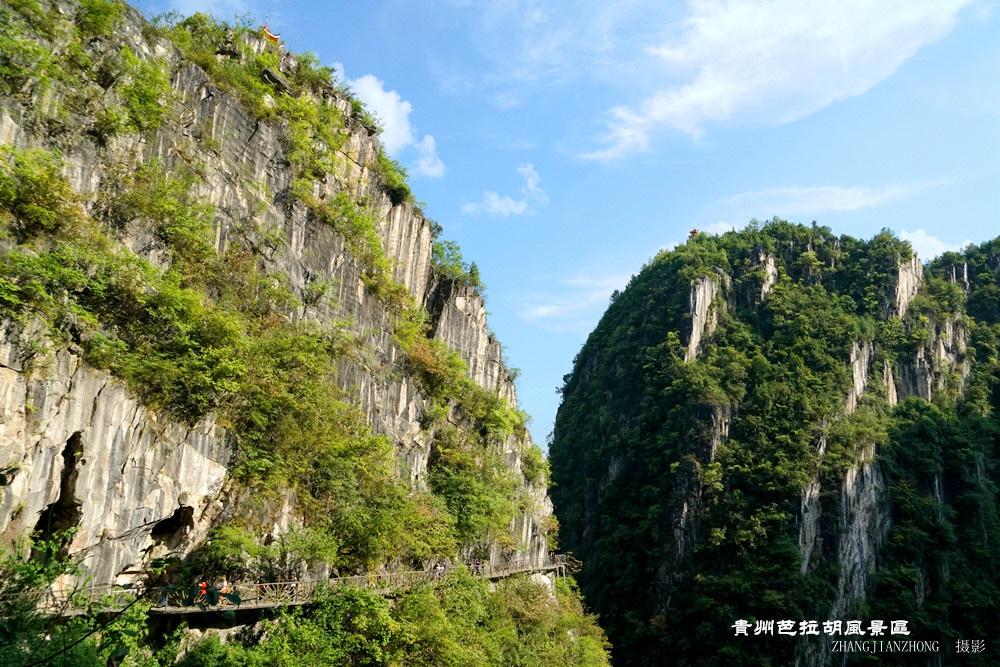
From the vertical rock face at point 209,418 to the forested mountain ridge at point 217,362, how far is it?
59mm

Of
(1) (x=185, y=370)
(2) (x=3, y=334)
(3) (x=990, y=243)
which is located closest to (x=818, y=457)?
(3) (x=990, y=243)

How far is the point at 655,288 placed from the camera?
68.7 m

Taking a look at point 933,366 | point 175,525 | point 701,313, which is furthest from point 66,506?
point 933,366

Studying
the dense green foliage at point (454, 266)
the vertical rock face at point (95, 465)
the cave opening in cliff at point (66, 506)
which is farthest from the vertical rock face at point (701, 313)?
the cave opening in cliff at point (66, 506)

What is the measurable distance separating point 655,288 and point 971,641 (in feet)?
124

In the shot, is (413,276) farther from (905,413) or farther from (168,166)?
(905,413)

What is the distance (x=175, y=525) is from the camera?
1395cm

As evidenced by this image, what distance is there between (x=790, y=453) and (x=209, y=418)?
46110mm

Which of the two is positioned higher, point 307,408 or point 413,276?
point 413,276

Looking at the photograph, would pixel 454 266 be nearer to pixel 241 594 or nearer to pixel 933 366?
pixel 241 594

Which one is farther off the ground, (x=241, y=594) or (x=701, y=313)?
(x=701, y=313)

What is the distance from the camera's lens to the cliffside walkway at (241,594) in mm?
10445

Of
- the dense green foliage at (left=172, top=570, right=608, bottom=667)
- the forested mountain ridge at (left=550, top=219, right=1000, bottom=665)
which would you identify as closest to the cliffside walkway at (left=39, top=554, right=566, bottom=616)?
the dense green foliage at (left=172, top=570, right=608, bottom=667)

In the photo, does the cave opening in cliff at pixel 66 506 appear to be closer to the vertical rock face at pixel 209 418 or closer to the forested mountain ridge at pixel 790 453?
the vertical rock face at pixel 209 418
